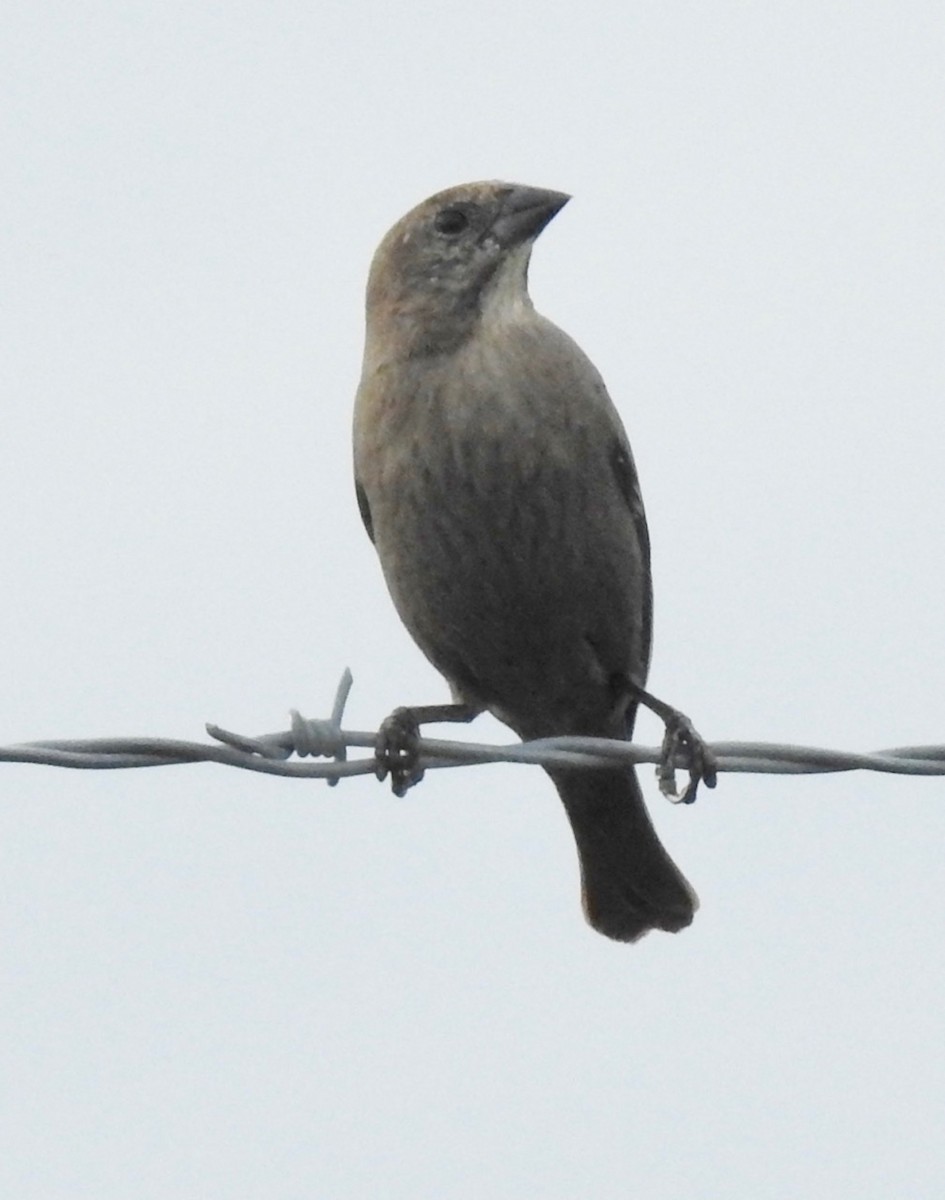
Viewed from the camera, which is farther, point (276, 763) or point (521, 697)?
point (521, 697)

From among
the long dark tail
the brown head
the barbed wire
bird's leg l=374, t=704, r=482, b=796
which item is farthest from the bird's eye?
the barbed wire

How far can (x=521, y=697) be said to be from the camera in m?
6.43

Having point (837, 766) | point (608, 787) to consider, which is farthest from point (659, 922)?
point (837, 766)

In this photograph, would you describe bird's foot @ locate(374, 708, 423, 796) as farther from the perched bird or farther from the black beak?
the black beak

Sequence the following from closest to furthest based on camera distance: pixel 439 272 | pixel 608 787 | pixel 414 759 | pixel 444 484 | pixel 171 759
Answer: pixel 171 759 < pixel 414 759 < pixel 444 484 < pixel 439 272 < pixel 608 787

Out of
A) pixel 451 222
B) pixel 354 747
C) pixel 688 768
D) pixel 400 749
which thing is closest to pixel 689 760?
pixel 688 768

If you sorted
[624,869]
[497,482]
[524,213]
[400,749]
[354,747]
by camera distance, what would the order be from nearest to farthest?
[354,747] → [400,749] → [497,482] → [524,213] → [624,869]

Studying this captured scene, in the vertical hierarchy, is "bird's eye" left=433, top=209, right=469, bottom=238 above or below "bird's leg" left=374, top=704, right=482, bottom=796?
above

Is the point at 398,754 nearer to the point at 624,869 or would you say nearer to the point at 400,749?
the point at 400,749

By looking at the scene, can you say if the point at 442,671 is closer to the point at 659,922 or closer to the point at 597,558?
the point at 597,558

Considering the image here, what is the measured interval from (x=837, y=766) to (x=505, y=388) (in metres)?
1.92

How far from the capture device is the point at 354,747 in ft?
14.4

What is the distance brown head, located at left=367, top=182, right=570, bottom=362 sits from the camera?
6.30 meters

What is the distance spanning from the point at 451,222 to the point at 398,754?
1.83 metres
